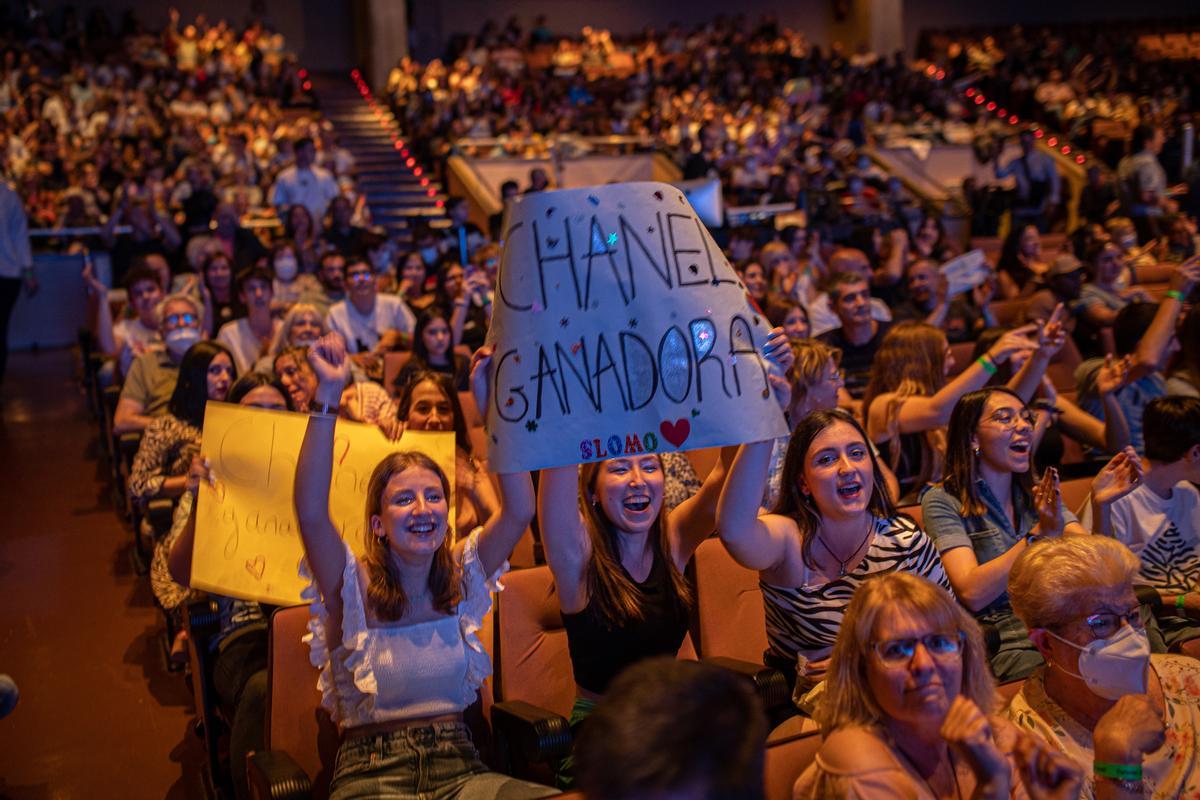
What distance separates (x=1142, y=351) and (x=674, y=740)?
11.6 ft

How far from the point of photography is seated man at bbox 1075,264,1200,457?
4254 mm

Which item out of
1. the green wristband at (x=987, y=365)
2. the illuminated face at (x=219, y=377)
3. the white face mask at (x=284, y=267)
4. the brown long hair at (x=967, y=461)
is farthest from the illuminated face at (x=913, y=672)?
the white face mask at (x=284, y=267)

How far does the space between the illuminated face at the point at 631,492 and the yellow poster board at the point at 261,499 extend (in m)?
0.42

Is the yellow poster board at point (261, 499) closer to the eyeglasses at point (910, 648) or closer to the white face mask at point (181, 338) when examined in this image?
the eyeglasses at point (910, 648)

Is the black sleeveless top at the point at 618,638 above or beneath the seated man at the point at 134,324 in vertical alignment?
beneath

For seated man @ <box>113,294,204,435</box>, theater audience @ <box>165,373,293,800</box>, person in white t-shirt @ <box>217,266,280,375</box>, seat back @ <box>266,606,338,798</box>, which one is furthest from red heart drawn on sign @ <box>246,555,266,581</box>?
person in white t-shirt @ <box>217,266,280,375</box>

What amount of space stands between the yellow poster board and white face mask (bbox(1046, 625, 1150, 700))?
4.58 ft

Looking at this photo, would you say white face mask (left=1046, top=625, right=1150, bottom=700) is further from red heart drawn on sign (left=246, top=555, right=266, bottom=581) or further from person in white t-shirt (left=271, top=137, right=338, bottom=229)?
person in white t-shirt (left=271, top=137, right=338, bottom=229)

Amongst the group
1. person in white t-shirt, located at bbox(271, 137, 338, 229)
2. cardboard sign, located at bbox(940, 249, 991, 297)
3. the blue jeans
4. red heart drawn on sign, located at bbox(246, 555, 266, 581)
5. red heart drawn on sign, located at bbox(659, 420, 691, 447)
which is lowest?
the blue jeans

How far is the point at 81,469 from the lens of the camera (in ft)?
20.6

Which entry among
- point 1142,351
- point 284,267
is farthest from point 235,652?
point 284,267

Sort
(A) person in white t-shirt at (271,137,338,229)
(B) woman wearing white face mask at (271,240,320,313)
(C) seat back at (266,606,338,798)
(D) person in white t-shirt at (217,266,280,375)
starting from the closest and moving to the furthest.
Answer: (C) seat back at (266,606,338,798)
(D) person in white t-shirt at (217,266,280,375)
(B) woman wearing white face mask at (271,240,320,313)
(A) person in white t-shirt at (271,137,338,229)

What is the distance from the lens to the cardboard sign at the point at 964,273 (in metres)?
6.06

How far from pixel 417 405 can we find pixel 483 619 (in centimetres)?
110
